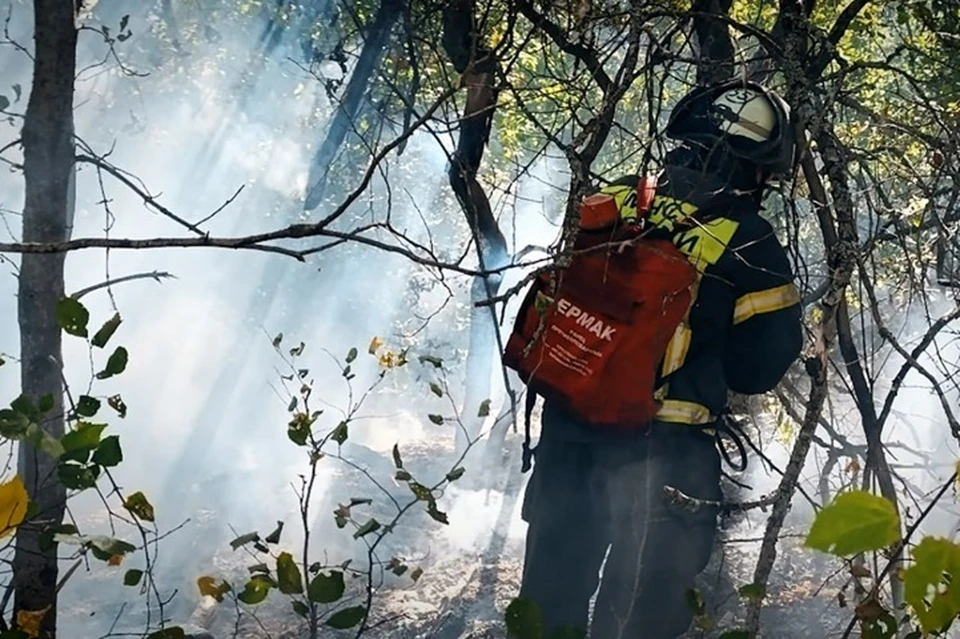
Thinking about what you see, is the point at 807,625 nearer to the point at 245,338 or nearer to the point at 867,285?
the point at 867,285

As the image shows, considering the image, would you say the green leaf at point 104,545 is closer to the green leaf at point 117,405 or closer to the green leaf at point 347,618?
the green leaf at point 117,405

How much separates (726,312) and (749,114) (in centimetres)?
57

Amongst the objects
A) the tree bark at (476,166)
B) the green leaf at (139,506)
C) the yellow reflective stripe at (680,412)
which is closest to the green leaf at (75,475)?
the green leaf at (139,506)

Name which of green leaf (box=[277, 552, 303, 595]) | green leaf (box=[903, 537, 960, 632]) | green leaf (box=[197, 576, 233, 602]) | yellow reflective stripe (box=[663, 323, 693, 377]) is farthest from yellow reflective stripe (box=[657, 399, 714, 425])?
green leaf (box=[903, 537, 960, 632])

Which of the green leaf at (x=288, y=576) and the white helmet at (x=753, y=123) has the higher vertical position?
the white helmet at (x=753, y=123)

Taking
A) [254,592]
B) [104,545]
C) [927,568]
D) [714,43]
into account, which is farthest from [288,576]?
[714,43]

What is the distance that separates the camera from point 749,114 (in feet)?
8.50

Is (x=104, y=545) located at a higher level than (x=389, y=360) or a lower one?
lower

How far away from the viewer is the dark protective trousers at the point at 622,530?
2.74 m

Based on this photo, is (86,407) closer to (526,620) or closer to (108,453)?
(108,453)

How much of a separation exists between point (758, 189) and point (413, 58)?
1.26m

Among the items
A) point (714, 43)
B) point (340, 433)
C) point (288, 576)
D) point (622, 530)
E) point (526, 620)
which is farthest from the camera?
point (714, 43)

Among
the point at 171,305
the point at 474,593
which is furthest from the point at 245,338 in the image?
the point at 474,593

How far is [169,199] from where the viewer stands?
16328mm
